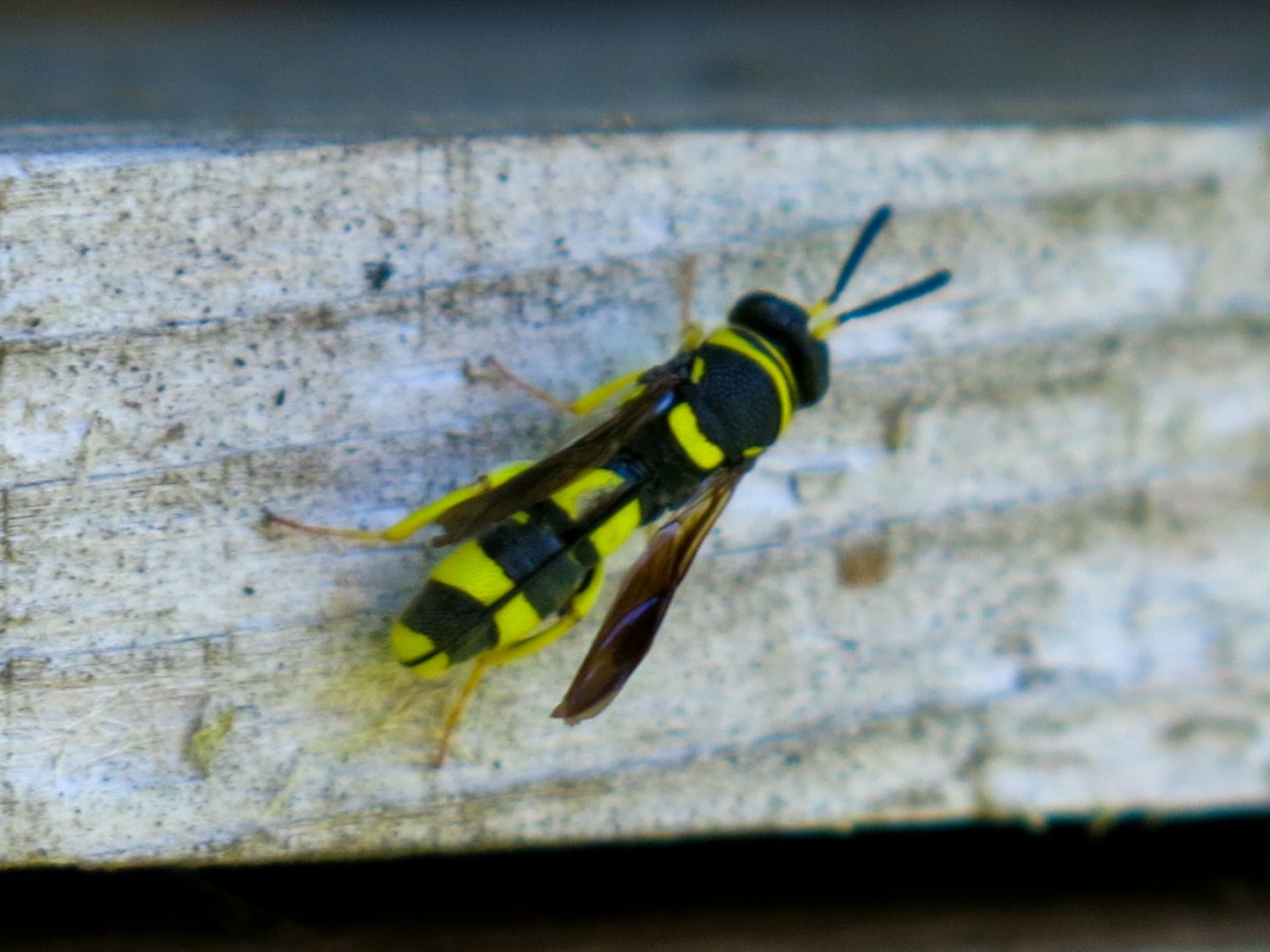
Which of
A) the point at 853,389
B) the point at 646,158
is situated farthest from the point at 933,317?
the point at 646,158

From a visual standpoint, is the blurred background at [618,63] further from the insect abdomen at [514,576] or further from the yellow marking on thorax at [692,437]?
the insect abdomen at [514,576]

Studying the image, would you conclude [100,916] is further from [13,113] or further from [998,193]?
[998,193]

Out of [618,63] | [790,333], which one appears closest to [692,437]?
[790,333]

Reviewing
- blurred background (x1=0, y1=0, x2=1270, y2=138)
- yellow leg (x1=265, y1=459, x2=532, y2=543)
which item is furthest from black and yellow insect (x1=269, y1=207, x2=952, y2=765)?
blurred background (x1=0, y1=0, x2=1270, y2=138)

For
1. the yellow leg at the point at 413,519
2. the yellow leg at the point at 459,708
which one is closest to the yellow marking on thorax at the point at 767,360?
the yellow leg at the point at 413,519

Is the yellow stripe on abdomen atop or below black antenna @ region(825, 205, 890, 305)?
below

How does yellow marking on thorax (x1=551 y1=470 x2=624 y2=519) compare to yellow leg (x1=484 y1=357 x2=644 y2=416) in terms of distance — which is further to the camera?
yellow marking on thorax (x1=551 y1=470 x2=624 y2=519)

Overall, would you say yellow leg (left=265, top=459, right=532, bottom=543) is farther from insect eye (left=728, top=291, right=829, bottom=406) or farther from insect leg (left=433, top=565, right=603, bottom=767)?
insect eye (left=728, top=291, right=829, bottom=406)
